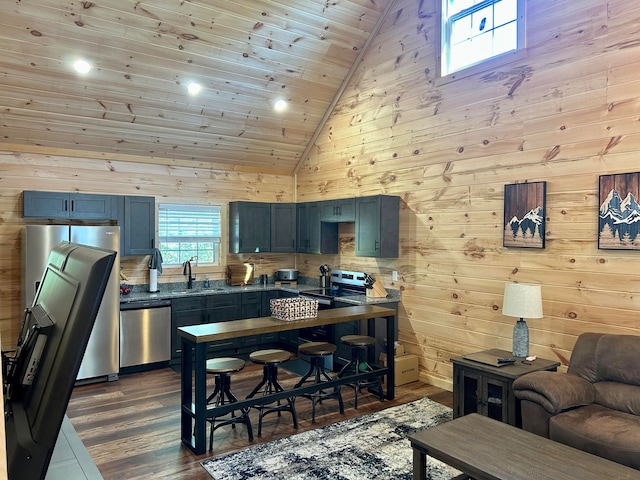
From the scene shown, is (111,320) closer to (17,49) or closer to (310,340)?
(310,340)

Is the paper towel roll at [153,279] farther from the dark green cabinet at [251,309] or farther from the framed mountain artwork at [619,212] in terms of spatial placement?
the framed mountain artwork at [619,212]

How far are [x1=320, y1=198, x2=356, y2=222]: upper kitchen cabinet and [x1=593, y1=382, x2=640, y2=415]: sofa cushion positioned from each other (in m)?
3.27

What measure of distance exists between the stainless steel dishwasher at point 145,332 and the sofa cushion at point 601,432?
14.1ft

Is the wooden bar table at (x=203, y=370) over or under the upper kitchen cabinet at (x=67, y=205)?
under

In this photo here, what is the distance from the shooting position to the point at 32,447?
83cm

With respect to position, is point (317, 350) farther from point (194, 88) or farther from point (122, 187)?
point (122, 187)

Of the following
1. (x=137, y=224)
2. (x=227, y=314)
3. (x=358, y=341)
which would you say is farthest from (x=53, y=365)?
(x=227, y=314)

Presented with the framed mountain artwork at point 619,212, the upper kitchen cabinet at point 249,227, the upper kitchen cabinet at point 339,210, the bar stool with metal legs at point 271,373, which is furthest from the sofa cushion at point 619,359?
the upper kitchen cabinet at point 249,227

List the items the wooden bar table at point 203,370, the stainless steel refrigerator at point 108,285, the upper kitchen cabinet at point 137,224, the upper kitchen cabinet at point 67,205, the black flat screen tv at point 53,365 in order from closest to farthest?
the black flat screen tv at point 53,365
the wooden bar table at point 203,370
the stainless steel refrigerator at point 108,285
the upper kitchen cabinet at point 67,205
the upper kitchen cabinet at point 137,224

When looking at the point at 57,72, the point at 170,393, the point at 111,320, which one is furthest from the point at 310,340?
the point at 57,72

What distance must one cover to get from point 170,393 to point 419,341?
274cm

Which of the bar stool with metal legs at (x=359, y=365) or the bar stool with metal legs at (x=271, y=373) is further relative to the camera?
the bar stool with metal legs at (x=359, y=365)

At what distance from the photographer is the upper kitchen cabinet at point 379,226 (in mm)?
5559

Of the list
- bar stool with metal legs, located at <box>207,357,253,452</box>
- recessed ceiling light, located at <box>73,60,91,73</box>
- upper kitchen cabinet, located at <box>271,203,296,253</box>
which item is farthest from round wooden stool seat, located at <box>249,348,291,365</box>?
recessed ceiling light, located at <box>73,60,91,73</box>
